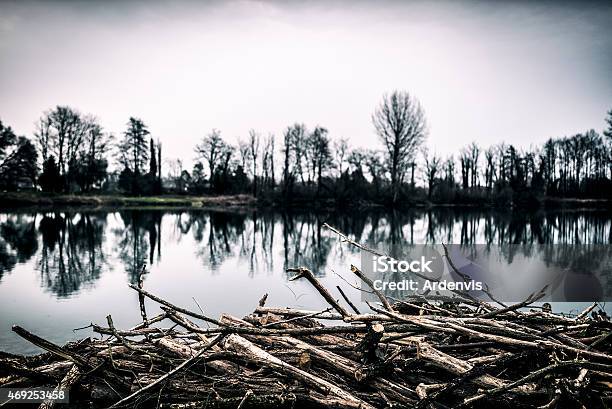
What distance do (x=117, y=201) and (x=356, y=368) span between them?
204 ft

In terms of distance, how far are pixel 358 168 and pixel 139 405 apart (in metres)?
58.8

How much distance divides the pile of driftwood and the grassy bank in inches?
2323

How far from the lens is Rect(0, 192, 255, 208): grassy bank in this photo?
51.7 metres

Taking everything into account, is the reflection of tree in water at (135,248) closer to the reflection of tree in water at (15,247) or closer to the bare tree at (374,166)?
the reflection of tree in water at (15,247)

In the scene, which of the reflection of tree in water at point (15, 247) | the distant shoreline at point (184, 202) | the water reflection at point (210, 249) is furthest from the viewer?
the distant shoreline at point (184, 202)

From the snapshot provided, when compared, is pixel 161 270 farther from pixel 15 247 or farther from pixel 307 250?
pixel 15 247

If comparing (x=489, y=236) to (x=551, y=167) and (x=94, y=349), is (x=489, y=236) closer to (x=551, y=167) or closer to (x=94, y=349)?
(x=94, y=349)

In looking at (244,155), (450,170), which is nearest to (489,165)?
(450,170)

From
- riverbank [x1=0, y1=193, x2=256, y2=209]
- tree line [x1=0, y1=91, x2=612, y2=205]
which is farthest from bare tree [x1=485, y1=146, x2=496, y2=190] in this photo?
riverbank [x1=0, y1=193, x2=256, y2=209]

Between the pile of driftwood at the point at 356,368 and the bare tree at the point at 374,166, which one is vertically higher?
the bare tree at the point at 374,166

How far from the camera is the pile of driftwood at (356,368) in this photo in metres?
2.38

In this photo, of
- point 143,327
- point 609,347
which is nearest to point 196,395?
point 143,327

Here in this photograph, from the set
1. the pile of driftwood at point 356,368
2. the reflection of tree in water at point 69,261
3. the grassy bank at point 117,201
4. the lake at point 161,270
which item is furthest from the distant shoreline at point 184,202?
the pile of driftwood at point 356,368

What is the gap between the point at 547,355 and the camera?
263cm
